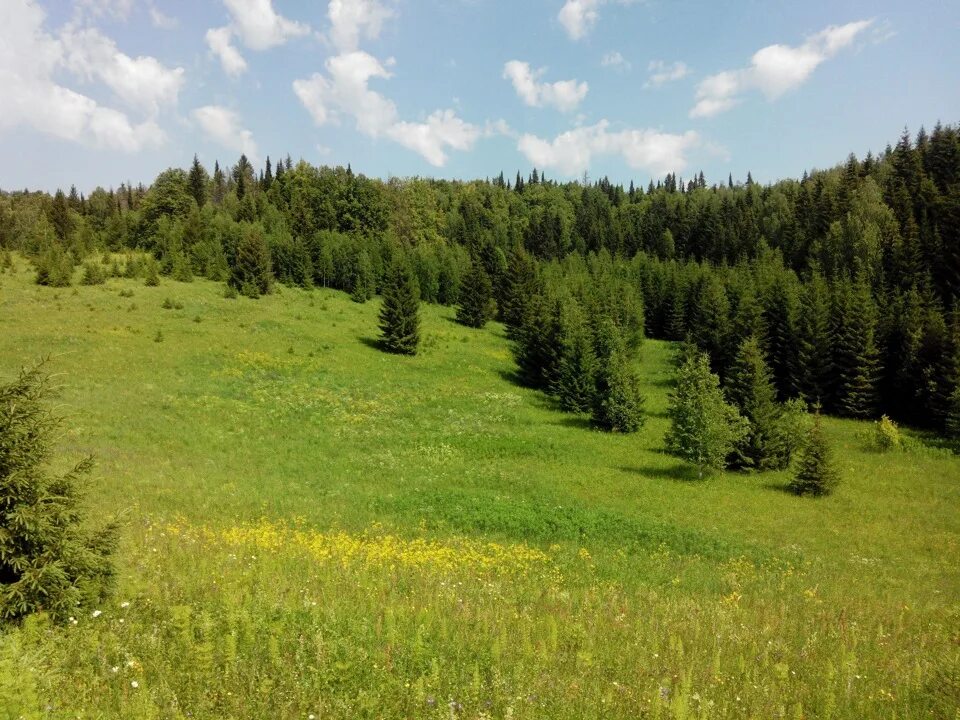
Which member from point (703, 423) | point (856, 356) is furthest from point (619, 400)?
point (856, 356)

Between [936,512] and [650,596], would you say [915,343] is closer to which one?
[936,512]

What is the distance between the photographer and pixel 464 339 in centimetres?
7175

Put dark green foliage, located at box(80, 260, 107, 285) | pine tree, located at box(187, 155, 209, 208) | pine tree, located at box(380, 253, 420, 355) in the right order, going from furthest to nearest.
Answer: pine tree, located at box(187, 155, 209, 208)
pine tree, located at box(380, 253, 420, 355)
dark green foliage, located at box(80, 260, 107, 285)

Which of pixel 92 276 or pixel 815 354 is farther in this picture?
pixel 92 276

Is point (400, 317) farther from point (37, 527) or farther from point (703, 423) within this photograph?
point (37, 527)

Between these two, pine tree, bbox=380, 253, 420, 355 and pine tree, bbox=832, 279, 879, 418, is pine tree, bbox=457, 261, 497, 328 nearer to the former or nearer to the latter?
pine tree, bbox=380, 253, 420, 355

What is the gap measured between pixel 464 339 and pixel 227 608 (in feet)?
214

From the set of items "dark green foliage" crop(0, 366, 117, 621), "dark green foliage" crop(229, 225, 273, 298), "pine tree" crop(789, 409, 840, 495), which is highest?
"dark green foliage" crop(229, 225, 273, 298)

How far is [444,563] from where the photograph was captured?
12383 mm

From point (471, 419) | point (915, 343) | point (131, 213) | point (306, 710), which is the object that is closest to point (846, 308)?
point (915, 343)

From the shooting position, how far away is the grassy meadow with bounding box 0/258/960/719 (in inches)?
209

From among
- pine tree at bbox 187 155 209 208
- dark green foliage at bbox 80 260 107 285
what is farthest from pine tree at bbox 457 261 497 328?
pine tree at bbox 187 155 209 208

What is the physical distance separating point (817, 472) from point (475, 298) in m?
57.6

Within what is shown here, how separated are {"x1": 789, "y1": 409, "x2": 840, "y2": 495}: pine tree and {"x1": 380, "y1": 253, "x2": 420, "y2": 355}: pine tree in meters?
40.2
